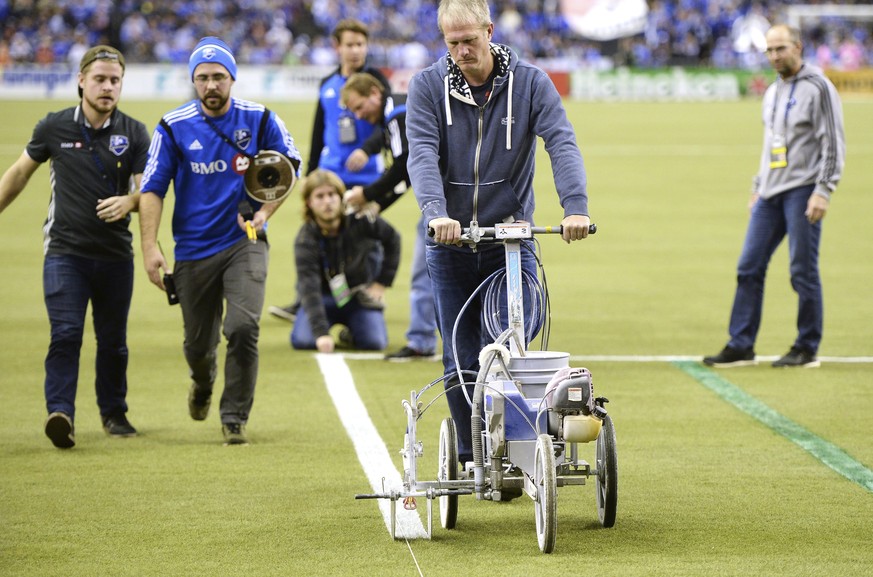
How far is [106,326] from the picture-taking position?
7707 mm

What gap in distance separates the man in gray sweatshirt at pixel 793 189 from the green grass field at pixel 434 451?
290 mm

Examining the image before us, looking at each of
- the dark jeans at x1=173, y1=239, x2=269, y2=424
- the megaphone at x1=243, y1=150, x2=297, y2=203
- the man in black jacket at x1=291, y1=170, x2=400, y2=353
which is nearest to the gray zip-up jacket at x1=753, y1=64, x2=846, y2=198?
the man in black jacket at x1=291, y1=170, x2=400, y2=353

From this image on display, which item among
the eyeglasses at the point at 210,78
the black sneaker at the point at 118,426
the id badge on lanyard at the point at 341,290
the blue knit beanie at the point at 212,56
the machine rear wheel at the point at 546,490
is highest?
the blue knit beanie at the point at 212,56

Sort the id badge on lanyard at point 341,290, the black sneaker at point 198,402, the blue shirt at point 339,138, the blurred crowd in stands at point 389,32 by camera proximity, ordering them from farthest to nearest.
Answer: the blurred crowd in stands at point 389,32
the blue shirt at point 339,138
the id badge on lanyard at point 341,290
the black sneaker at point 198,402

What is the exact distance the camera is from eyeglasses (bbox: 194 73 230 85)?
704 centimetres

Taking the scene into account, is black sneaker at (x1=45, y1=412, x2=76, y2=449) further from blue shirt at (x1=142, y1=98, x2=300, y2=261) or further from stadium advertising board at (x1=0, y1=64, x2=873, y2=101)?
stadium advertising board at (x1=0, y1=64, x2=873, y2=101)

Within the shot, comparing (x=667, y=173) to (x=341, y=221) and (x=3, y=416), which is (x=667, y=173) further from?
(x=3, y=416)

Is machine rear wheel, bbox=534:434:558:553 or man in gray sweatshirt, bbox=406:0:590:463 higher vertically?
man in gray sweatshirt, bbox=406:0:590:463

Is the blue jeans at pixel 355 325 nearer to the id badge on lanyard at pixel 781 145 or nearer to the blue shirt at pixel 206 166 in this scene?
the blue shirt at pixel 206 166

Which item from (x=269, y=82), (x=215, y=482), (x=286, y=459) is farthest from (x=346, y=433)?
(x=269, y=82)

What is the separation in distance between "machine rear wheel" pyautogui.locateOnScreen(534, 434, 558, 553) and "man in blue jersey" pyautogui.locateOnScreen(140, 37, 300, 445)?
2624 mm

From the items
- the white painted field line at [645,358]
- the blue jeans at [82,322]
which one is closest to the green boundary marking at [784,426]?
the white painted field line at [645,358]

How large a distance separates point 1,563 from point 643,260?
35.5 ft

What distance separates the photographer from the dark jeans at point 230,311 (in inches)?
289
